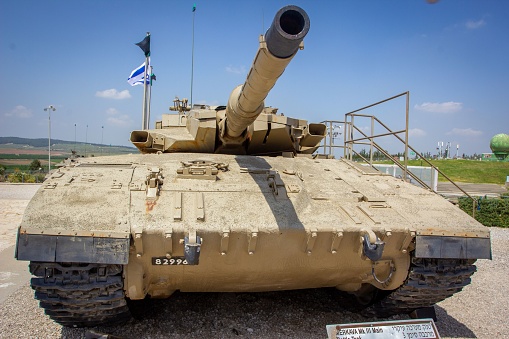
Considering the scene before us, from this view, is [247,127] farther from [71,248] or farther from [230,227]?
[71,248]

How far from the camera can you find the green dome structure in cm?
5491

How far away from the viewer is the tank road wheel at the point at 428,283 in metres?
5.27

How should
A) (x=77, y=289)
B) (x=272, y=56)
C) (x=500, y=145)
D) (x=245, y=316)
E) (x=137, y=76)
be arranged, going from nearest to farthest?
(x=272, y=56) → (x=77, y=289) → (x=245, y=316) → (x=137, y=76) → (x=500, y=145)

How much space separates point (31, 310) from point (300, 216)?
415cm

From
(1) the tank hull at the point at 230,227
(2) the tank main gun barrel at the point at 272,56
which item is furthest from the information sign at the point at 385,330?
(2) the tank main gun barrel at the point at 272,56

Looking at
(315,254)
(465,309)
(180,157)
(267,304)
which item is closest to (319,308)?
(267,304)

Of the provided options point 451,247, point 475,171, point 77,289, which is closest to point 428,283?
point 451,247

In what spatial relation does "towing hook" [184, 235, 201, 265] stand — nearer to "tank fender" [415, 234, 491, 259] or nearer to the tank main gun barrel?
the tank main gun barrel

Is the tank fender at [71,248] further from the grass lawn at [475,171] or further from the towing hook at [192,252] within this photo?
the grass lawn at [475,171]

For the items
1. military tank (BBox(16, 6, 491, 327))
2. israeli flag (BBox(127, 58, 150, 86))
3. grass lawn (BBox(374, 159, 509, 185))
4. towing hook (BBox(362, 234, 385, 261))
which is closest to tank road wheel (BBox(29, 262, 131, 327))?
military tank (BBox(16, 6, 491, 327))

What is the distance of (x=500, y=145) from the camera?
181 feet

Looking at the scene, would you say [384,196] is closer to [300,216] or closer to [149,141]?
[300,216]

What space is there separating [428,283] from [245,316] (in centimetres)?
250

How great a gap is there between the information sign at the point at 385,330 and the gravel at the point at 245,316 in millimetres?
1701
